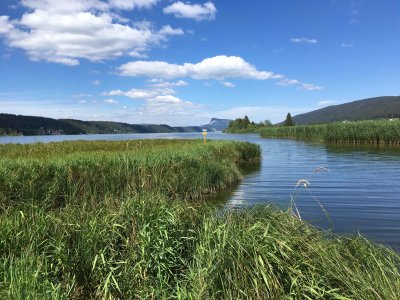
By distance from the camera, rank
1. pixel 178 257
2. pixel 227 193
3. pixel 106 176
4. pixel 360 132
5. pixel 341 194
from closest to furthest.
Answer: pixel 178 257
pixel 106 176
pixel 341 194
pixel 227 193
pixel 360 132

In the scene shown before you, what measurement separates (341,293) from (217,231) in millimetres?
2162

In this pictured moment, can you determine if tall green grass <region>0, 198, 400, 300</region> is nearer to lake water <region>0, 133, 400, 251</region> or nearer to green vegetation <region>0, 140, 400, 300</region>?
green vegetation <region>0, 140, 400, 300</region>

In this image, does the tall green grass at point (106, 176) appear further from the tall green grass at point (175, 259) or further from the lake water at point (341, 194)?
the lake water at point (341, 194)

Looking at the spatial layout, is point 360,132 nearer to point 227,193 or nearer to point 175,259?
point 227,193

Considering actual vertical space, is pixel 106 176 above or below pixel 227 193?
above

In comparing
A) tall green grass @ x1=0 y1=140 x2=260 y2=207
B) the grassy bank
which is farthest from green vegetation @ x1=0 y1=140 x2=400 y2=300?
the grassy bank

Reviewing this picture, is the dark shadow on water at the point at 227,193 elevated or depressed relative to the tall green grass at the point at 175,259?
depressed

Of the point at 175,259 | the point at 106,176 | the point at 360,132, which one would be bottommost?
the point at 175,259

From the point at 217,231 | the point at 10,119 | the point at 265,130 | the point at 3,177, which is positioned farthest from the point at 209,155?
the point at 10,119

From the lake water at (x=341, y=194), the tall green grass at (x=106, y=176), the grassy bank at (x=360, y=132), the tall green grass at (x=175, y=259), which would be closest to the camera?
the tall green grass at (x=175, y=259)

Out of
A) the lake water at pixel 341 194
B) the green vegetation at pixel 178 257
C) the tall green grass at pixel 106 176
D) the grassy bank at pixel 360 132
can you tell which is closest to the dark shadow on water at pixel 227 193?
the lake water at pixel 341 194

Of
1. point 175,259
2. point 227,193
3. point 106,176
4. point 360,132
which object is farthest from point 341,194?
point 360,132

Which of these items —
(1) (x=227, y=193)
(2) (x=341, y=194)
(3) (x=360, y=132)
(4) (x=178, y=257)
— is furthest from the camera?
(3) (x=360, y=132)

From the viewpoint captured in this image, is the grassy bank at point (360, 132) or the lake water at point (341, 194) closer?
the lake water at point (341, 194)
